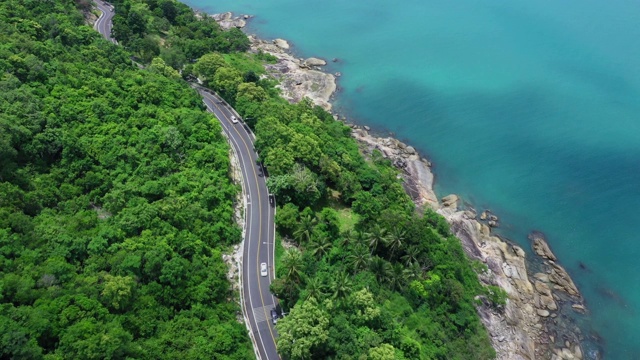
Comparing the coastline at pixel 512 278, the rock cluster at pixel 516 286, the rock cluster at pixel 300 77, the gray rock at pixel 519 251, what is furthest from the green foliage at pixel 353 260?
the rock cluster at pixel 300 77

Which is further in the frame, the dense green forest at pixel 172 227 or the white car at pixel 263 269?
the white car at pixel 263 269

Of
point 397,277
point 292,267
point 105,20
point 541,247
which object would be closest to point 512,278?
point 541,247

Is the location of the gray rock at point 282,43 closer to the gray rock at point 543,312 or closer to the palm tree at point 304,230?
the palm tree at point 304,230

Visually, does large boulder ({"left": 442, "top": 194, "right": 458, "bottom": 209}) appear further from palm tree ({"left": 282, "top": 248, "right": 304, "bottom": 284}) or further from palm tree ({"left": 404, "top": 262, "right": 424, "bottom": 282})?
palm tree ({"left": 282, "top": 248, "right": 304, "bottom": 284})

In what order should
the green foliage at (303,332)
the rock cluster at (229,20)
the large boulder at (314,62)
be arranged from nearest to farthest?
the green foliage at (303,332) → the large boulder at (314,62) → the rock cluster at (229,20)

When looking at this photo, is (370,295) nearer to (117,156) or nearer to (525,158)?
(117,156)

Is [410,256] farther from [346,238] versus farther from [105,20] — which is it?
[105,20]
